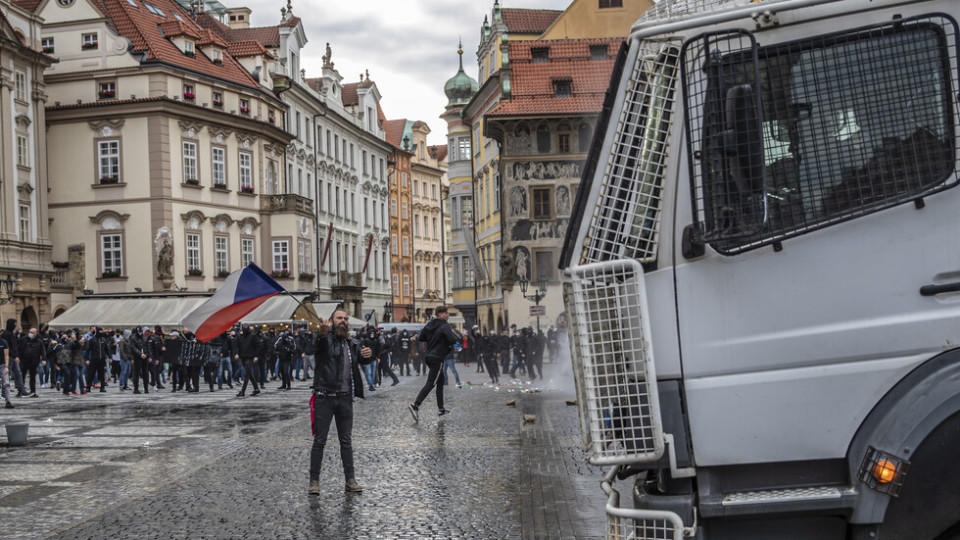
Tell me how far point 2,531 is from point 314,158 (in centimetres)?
5776

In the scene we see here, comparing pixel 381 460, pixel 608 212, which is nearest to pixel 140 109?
pixel 381 460

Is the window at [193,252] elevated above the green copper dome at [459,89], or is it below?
below

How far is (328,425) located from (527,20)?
5300 cm

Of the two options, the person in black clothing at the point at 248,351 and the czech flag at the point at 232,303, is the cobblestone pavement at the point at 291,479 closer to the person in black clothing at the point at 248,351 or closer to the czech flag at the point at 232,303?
the czech flag at the point at 232,303

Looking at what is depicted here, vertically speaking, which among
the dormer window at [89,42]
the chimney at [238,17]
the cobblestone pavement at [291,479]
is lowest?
the cobblestone pavement at [291,479]

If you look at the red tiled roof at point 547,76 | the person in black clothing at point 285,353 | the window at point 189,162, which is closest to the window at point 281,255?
the window at point 189,162

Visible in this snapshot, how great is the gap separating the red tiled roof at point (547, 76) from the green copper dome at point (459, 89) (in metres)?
24.8

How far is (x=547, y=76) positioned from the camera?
52531 mm

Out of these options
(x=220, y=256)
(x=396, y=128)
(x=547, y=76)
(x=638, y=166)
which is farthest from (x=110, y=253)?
(x=396, y=128)

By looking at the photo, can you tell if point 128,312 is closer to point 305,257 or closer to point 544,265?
point 305,257

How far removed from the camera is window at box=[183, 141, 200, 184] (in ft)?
168

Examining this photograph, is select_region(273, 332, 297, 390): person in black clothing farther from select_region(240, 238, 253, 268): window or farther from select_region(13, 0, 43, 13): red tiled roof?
select_region(13, 0, 43, 13): red tiled roof

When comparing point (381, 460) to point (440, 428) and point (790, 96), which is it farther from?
point (790, 96)

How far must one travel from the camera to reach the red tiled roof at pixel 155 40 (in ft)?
164
